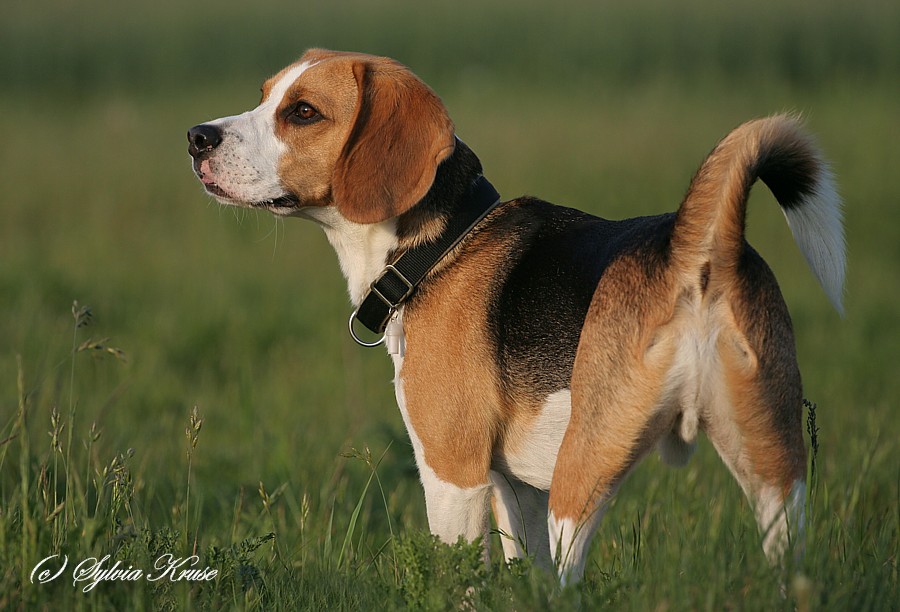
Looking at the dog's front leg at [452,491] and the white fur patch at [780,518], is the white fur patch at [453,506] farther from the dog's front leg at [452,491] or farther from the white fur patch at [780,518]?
the white fur patch at [780,518]

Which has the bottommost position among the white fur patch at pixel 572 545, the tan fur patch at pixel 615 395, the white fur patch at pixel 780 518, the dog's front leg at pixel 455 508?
the dog's front leg at pixel 455 508

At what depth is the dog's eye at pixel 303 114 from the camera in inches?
166

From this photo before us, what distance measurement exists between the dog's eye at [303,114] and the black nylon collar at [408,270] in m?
0.68

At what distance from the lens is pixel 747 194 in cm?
311

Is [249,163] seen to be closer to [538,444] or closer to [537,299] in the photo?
[537,299]

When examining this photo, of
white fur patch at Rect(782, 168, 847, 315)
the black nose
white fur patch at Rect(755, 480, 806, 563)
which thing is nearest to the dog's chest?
white fur patch at Rect(755, 480, 806, 563)

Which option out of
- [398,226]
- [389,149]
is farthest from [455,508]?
[389,149]

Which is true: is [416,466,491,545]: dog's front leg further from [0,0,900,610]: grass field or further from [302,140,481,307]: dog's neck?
[302,140,481,307]: dog's neck

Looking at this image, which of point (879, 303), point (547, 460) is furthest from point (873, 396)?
point (547, 460)

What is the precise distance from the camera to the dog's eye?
4211mm

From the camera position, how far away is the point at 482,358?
3836mm

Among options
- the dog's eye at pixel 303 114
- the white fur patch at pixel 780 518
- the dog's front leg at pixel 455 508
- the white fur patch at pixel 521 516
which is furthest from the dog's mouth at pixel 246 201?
the white fur patch at pixel 780 518

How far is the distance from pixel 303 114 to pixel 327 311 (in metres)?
5.40

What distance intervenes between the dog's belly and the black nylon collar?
661 mm
